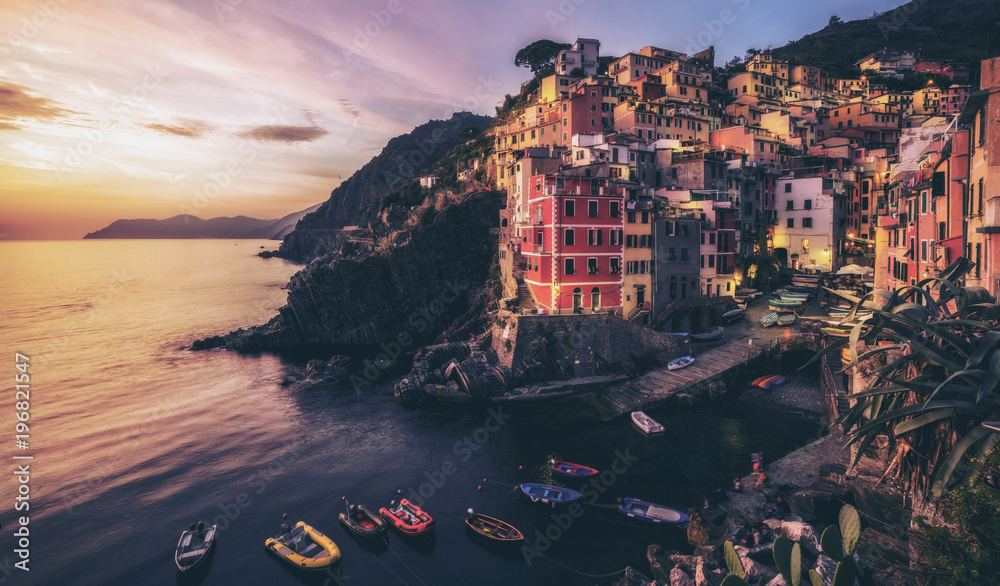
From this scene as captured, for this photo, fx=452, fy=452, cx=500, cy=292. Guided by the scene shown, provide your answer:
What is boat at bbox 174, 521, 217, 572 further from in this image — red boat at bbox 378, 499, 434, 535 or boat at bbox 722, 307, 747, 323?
boat at bbox 722, 307, 747, 323

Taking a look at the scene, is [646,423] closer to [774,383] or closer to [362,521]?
[774,383]

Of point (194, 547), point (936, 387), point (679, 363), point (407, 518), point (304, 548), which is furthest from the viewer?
point (679, 363)

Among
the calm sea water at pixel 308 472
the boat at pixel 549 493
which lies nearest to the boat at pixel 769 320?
the calm sea water at pixel 308 472

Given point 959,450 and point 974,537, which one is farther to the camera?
point 959,450

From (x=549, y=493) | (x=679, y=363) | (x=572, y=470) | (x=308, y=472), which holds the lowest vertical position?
(x=308, y=472)

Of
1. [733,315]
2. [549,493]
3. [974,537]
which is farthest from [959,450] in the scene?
[733,315]
